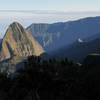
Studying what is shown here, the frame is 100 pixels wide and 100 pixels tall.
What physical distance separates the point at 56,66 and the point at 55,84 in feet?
65.0

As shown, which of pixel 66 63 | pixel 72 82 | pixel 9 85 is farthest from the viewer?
pixel 66 63

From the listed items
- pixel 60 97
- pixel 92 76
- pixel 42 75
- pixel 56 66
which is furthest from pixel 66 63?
pixel 42 75

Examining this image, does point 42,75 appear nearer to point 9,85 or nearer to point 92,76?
point 9,85

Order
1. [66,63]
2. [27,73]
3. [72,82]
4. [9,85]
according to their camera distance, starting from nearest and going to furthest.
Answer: [27,73] → [72,82] → [9,85] → [66,63]

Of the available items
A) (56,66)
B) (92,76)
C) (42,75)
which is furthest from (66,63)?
(42,75)

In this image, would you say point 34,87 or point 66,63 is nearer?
point 34,87

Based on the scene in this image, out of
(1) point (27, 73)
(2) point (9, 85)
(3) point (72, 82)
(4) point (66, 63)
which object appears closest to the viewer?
(1) point (27, 73)

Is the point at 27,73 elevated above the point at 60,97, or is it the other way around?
the point at 27,73

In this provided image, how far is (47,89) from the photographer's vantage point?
74125 mm

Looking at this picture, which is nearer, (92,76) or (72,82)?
(72,82)

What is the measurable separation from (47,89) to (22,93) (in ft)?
23.1

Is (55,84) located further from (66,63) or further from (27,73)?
(66,63)

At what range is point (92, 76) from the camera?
304 feet

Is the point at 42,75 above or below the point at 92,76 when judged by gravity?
above
